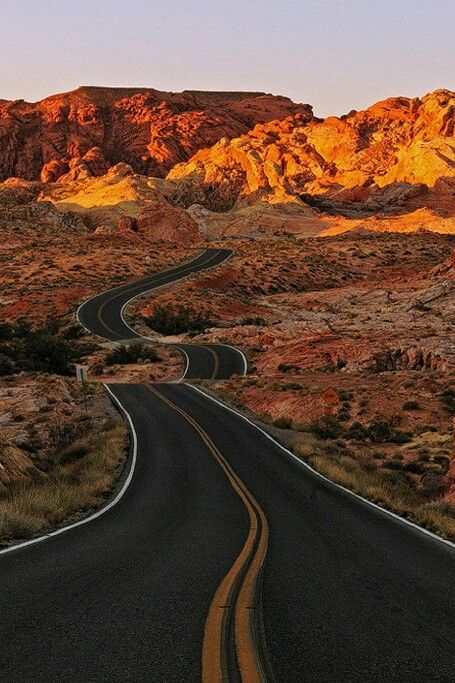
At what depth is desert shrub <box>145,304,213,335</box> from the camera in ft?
205

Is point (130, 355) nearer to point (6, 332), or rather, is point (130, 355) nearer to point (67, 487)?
point (6, 332)

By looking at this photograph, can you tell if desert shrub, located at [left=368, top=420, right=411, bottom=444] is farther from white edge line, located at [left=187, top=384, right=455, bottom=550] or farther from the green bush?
the green bush

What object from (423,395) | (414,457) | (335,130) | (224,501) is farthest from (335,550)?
(335,130)

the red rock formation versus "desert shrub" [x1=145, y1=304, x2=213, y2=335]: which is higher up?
the red rock formation

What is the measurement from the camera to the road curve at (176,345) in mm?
45375

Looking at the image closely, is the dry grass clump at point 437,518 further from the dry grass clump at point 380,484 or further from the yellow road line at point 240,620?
the yellow road line at point 240,620

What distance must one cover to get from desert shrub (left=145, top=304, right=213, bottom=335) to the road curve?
3.23 m

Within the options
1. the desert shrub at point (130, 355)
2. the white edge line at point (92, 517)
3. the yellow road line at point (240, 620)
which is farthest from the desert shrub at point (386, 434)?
the desert shrub at point (130, 355)

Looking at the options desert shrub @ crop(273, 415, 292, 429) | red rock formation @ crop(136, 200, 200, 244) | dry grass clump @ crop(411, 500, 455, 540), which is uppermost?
red rock formation @ crop(136, 200, 200, 244)

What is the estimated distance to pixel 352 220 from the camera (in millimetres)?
126938

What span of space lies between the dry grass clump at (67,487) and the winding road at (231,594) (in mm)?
670

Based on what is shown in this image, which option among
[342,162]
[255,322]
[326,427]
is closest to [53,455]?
[326,427]

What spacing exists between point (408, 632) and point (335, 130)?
173502mm

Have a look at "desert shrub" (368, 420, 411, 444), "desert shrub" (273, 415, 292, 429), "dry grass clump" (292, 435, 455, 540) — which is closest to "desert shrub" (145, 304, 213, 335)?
"desert shrub" (273, 415, 292, 429)
